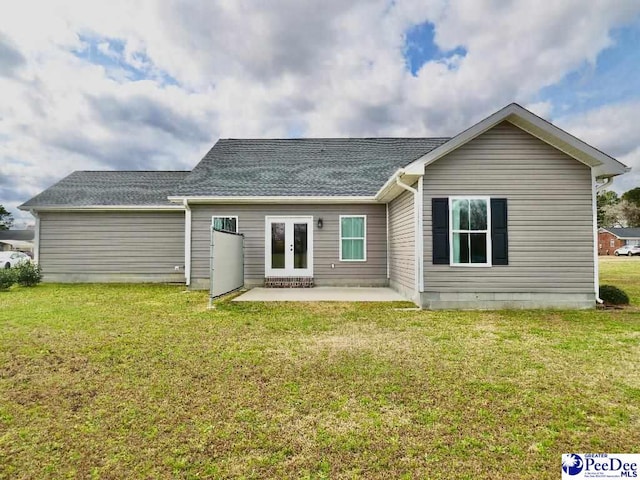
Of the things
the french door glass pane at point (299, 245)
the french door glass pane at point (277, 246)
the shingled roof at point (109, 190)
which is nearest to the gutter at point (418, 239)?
the french door glass pane at point (299, 245)

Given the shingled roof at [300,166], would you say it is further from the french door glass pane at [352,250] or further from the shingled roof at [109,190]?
the shingled roof at [109,190]

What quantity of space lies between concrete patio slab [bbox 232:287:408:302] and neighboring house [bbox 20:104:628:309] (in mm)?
436

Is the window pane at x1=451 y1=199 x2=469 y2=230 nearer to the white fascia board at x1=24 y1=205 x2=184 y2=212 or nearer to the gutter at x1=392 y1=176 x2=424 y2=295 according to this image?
the gutter at x1=392 y1=176 x2=424 y2=295

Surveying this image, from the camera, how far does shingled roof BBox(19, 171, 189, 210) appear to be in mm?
12195

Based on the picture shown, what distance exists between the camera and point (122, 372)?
12.4 feet

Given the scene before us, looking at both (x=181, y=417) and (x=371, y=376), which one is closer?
(x=181, y=417)

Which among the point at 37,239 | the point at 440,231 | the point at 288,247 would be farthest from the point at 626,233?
the point at 37,239

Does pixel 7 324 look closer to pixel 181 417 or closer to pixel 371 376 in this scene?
pixel 181 417

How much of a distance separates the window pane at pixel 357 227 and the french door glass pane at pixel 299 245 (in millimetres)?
1521

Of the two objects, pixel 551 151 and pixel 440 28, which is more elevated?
pixel 440 28

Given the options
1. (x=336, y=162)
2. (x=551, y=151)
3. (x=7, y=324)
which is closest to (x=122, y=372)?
(x=7, y=324)

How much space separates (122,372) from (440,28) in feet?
45.1

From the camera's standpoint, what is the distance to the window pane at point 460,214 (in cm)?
746

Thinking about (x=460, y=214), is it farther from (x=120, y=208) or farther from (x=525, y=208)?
(x=120, y=208)
